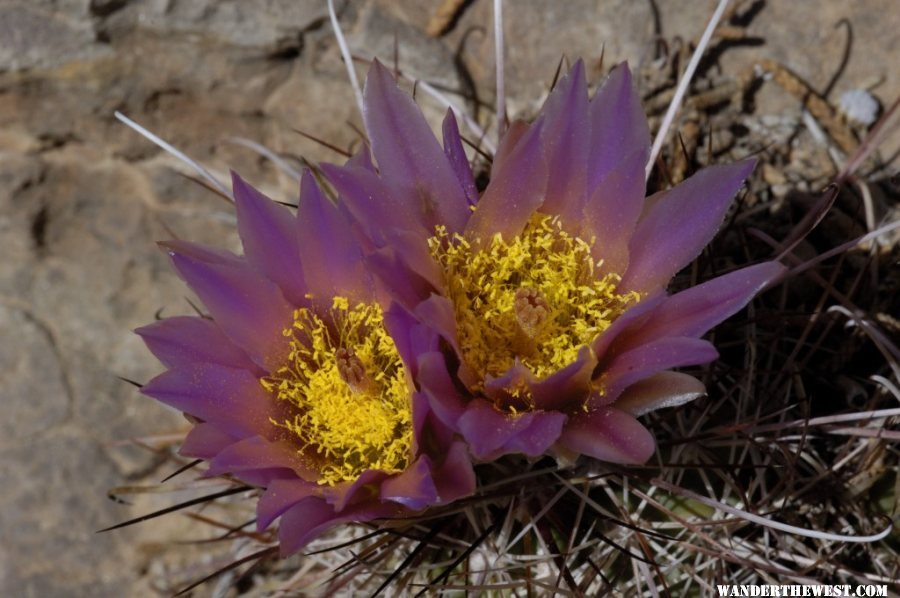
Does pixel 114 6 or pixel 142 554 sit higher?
pixel 114 6

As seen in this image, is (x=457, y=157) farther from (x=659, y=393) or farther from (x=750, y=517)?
(x=750, y=517)

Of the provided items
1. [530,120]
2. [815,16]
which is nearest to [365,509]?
[530,120]

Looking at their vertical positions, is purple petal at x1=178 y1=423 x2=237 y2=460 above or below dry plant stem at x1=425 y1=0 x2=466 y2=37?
below

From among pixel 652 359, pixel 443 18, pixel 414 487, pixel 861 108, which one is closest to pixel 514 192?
pixel 652 359

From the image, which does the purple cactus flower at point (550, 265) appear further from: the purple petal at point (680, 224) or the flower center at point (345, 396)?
the flower center at point (345, 396)

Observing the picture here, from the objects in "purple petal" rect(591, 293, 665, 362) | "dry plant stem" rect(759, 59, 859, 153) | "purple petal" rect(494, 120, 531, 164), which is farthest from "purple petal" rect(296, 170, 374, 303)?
"dry plant stem" rect(759, 59, 859, 153)

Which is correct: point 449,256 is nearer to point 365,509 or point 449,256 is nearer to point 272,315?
point 272,315

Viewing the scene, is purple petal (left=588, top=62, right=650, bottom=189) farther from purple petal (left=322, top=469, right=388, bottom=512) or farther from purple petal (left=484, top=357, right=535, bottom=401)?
purple petal (left=322, top=469, right=388, bottom=512)
